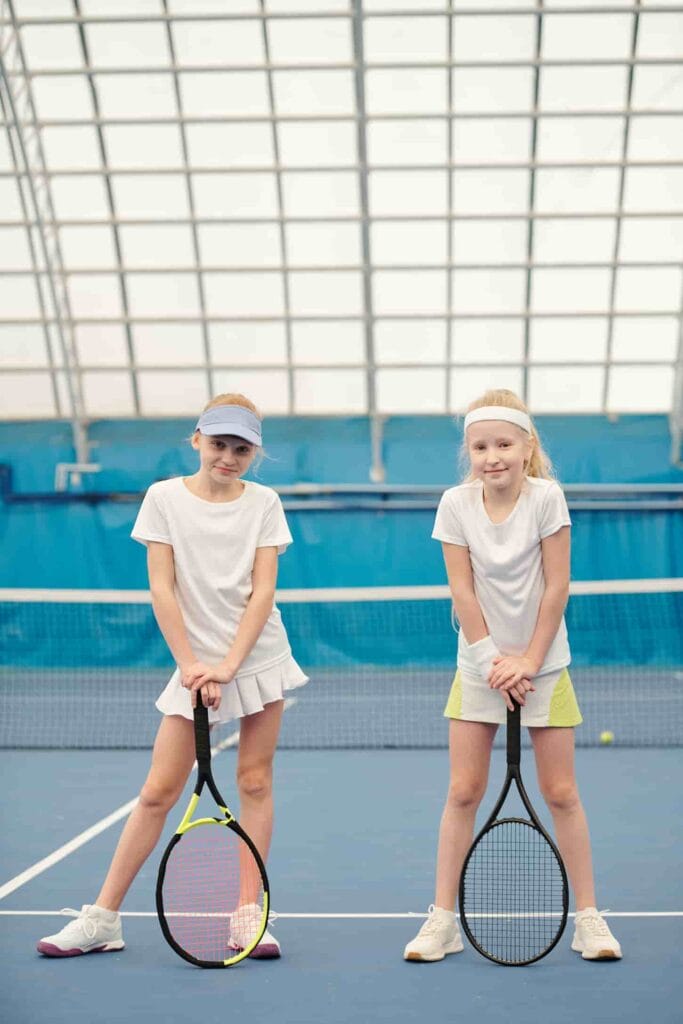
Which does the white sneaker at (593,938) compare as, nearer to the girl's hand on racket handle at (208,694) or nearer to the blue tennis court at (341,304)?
the girl's hand on racket handle at (208,694)

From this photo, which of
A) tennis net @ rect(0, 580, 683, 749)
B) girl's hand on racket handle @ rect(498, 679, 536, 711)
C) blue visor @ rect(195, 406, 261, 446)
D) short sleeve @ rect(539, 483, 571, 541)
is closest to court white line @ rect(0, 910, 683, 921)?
girl's hand on racket handle @ rect(498, 679, 536, 711)

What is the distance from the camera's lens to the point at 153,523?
3.62m

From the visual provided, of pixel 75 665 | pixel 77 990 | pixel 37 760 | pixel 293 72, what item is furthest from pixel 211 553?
pixel 293 72

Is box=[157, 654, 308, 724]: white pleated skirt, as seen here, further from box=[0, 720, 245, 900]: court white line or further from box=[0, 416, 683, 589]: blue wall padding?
box=[0, 416, 683, 589]: blue wall padding

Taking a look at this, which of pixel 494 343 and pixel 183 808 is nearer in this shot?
pixel 183 808

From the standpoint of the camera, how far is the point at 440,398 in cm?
1686

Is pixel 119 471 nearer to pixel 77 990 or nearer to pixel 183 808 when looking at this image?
pixel 183 808

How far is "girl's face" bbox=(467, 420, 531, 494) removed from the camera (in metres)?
3.53

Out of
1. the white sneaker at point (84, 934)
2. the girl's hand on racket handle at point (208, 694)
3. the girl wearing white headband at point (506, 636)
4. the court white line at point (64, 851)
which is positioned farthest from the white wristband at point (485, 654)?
the court white line at point (64, 851)

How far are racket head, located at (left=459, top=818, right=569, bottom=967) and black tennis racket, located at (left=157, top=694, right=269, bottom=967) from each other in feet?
1.93

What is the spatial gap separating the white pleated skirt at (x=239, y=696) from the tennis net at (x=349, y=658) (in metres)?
6.57

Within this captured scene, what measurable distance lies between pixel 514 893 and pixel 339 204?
41.8ft

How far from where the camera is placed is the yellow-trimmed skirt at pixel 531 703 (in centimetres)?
353

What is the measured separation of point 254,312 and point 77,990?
1380 cm
